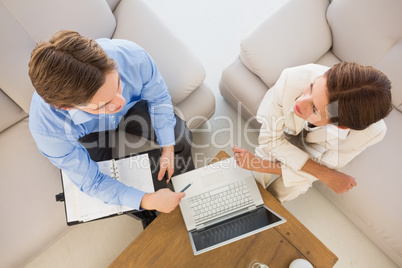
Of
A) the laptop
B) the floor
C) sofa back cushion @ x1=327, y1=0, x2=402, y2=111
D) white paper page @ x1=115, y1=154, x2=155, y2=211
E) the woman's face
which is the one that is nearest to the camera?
the woman's face

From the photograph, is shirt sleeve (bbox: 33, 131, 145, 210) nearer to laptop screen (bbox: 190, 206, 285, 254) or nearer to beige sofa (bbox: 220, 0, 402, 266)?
laptop screen (bbox: 190, 206, 285, 254)

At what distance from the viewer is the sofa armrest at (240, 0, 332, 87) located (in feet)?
4.48

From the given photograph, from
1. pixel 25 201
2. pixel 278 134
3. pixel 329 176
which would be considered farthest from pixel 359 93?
pixel 25 201

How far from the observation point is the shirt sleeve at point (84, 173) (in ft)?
3.14

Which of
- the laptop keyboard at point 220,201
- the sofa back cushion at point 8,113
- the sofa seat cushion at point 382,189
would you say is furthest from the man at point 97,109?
the sofa seat cushion at point 382,189

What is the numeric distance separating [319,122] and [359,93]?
0.65 feet

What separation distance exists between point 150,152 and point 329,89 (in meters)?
0.78

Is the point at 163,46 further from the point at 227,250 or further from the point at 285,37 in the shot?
the point at 227,250

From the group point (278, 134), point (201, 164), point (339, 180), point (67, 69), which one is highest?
point (67, 69)

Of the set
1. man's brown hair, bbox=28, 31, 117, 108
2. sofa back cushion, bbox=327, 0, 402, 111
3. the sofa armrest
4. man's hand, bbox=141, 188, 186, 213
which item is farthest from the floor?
man's brown hair, bbox=28, 31, 117, 108

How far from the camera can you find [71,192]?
1.12m

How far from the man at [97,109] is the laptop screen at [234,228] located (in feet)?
0.53

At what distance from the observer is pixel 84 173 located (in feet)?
3.38

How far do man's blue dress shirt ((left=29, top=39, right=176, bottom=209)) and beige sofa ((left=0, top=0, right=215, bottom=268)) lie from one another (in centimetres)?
21
